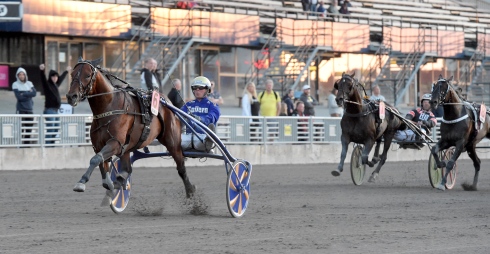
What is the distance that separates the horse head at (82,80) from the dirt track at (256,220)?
1242 mm

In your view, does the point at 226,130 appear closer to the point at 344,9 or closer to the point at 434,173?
the point at 434,173

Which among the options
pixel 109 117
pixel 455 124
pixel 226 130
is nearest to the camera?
pixel 109 117

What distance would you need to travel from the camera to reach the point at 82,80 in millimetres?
10719

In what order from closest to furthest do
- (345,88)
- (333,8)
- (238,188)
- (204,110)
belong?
(238,188), (204,110), (345,88), (333,8)

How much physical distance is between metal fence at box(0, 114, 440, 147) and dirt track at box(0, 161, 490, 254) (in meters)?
2.42

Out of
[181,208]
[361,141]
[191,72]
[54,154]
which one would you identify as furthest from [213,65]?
[181,208]

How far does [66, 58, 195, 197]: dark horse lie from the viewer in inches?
422

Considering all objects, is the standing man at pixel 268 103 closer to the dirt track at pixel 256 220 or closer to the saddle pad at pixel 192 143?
the dirt track at pixel 256 220

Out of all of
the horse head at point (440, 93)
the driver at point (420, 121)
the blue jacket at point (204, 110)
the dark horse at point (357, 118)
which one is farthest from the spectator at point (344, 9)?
the blue jacket at point (204, 110)

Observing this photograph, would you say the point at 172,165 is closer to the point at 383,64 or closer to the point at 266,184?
the point at 266,184

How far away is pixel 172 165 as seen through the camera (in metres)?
22.2

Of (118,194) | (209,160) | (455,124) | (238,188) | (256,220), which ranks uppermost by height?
(455,124)

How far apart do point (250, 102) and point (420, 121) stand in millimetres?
5975

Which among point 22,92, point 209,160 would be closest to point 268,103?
point 209,160
